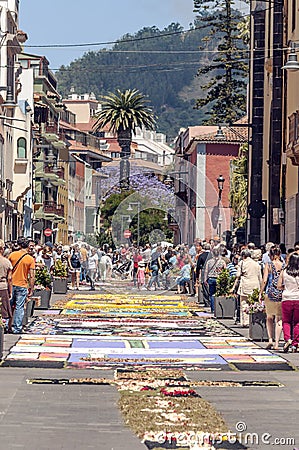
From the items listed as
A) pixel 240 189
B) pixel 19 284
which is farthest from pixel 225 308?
pixel 240 189

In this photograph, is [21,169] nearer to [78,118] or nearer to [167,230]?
[167,230]

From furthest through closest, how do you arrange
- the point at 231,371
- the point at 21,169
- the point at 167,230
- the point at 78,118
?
the point at 78,118, the point at 167,230, the point at 21,169, the point at 231,371

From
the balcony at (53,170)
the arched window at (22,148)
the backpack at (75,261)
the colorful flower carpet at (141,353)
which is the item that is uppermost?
the balcony at (53,170)

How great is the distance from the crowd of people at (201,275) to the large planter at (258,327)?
0.48 m

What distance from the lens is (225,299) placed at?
2898 centimetres

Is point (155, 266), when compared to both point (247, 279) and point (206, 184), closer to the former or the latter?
point (247, 279)

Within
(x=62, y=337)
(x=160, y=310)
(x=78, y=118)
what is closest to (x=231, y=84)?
(x=160, y=310)

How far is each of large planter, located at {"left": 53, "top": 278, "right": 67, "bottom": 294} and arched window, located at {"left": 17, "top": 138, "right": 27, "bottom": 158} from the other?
92.9 ft

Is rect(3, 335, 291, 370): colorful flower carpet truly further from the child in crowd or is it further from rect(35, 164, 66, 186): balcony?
rect(35, 164, 66, 186): balcony

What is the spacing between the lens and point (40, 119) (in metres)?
99.6

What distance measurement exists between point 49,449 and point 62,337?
12.5 metres

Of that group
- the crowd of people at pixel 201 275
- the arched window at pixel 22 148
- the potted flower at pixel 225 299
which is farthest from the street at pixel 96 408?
the arched window at pixel 22 148

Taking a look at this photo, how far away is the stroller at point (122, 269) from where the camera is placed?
57819 mm

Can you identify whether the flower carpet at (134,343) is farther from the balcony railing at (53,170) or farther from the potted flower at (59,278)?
the balcony railing at (53,170)
